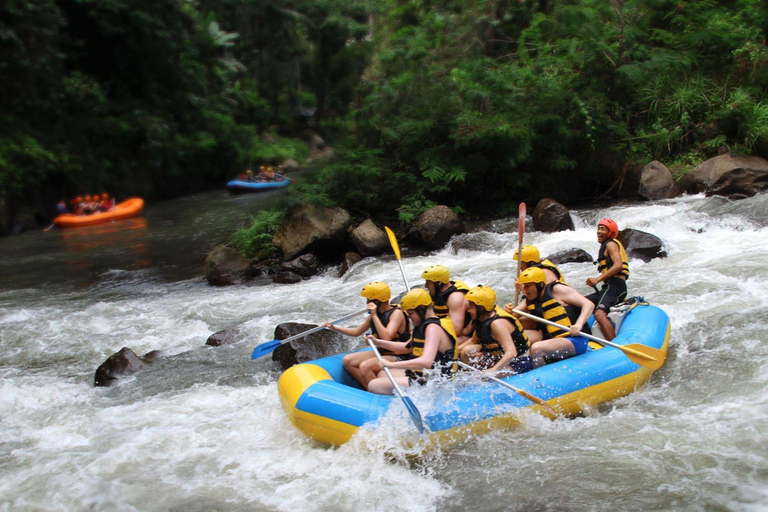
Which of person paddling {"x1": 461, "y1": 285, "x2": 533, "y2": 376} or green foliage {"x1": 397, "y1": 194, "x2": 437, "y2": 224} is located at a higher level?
person paddling {"x1": 461, "y1": 285, "x2": 533, "y2": 376}

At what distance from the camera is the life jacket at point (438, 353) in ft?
14.3

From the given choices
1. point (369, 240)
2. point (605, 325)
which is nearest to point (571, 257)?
point (605, 325)

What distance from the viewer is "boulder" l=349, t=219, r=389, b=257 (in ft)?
31.9

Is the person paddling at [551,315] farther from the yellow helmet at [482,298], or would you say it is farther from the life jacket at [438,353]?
the life jacket at [438,353]

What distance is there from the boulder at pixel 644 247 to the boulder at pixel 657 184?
3.15 meters

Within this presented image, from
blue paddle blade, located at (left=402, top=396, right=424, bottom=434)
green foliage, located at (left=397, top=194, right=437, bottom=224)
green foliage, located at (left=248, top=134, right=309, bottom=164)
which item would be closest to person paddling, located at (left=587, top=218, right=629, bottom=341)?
blue paddle blade, located at (left=402, top=396, right=424, bottom=434)

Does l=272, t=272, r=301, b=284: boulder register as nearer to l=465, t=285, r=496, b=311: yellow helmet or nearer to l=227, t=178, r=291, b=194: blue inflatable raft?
l=465, t=285, r=496, b=311: yellow helmet

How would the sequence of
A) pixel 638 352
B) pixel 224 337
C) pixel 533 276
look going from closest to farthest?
pixel 638 352 → pixel 533 276 → pixel 224 337

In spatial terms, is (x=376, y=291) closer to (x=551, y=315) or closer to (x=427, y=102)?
(x=551, y=315)

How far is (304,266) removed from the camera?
31.7 feet

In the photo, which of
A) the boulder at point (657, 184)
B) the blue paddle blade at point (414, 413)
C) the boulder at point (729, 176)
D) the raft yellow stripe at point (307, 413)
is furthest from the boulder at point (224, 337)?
the boulder at point (729, 176)

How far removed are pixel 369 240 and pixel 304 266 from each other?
3.43 ft

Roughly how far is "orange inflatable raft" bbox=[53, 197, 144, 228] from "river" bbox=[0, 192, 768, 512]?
763 centimetres

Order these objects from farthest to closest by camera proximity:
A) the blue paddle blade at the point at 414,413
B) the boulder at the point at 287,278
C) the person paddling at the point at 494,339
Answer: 1. the boulder at the point at 287,278
2. the person paddling at the point at 494,339
3. the blue paddle blade at the point at 414,413
